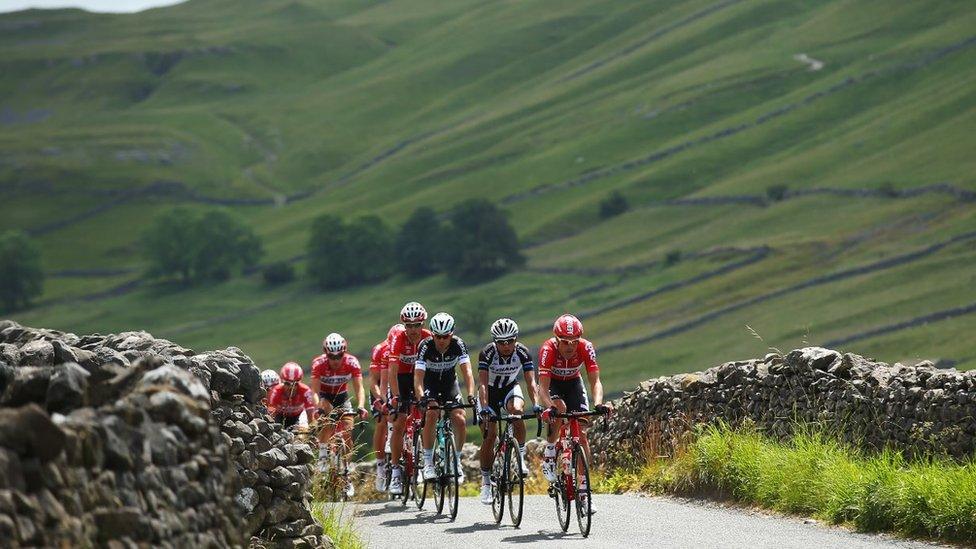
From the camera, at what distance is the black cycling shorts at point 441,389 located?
61.9ft

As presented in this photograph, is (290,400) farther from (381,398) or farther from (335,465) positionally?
(335,465)

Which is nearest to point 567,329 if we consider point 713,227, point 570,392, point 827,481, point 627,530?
point 570,392

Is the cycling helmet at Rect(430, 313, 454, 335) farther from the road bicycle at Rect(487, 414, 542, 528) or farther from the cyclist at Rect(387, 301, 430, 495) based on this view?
the road bicycle at Rect(487, 414, 542, 528)

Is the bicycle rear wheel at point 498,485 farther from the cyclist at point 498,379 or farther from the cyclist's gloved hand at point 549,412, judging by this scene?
the cyclist's gloved hand at point 549,412

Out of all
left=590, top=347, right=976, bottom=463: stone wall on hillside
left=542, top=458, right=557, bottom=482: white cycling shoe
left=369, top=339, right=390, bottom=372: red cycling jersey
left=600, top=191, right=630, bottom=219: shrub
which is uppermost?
left=600, top=191, right=630, bottom=219: shrub

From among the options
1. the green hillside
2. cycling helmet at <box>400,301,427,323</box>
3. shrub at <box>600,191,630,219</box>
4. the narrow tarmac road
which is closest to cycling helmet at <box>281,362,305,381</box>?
the narrow tarmac road

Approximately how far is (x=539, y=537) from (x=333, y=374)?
24.6ft

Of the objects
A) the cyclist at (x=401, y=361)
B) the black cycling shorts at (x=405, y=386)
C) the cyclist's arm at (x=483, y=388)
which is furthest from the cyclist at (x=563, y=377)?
the black cycling shorts at (x=405, y=386)

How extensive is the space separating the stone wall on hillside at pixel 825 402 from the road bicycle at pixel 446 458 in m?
4.38

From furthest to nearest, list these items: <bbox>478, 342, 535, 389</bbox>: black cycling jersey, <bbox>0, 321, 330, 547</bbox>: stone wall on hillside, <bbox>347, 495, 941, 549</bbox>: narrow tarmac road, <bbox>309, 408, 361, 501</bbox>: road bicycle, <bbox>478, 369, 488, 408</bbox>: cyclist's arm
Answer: <bbox>478, 342, 535, 389</bbox>: black cycling jersey, <bbox>478, 369, 488, 408</bbox>: cyclist's arm, <bbox>309, 408, 361, 501</bbox>: road bicycle, <bbox>347, 495, 941, 549</bbox>: narrow tarmac road, <bbox>0, 321, 330, 547</bbox>: stone wall on hillside

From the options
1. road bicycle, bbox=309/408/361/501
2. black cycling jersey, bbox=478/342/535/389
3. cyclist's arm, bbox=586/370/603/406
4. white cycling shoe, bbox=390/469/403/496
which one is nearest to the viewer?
road bicycle, bbox=309/408/361/501

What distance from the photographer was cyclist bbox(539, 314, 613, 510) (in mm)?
16547

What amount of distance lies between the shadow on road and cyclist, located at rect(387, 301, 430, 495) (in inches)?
150

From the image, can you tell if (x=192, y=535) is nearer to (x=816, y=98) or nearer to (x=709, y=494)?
(x=709, y=494)
